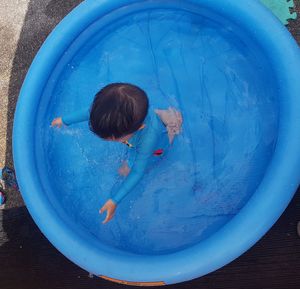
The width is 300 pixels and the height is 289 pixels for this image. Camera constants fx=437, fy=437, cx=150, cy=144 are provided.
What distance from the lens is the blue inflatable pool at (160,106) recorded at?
1896 mm

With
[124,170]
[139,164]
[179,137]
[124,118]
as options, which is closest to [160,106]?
[179,137]

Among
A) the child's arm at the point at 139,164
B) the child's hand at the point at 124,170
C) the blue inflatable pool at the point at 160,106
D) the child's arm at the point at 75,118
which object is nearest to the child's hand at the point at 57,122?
the child's arm at the point at 75,118

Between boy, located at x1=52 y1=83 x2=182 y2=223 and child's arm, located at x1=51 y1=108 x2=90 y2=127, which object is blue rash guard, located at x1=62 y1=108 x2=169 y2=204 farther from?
child's arm, located at x1=51 y1=108 x2=90 y2=127

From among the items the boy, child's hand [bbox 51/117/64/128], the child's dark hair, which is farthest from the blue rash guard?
child's hand [bbox 51/117/64/128]

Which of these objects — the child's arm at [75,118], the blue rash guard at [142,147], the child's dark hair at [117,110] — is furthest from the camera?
the child's arm at [75,118]

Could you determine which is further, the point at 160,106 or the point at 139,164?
the point at 160,106

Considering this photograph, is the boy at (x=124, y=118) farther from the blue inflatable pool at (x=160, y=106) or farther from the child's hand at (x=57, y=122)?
the child's hand at (x=57, y=122)

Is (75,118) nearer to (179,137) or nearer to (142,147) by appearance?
(142,147)

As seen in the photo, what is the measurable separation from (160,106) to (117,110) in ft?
2.44

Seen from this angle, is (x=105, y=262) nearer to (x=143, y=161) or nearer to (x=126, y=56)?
(x=143, y=161)

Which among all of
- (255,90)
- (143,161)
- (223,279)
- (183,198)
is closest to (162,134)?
(143,161)

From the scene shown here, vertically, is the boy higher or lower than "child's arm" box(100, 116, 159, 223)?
higher

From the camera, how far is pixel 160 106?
2.27m

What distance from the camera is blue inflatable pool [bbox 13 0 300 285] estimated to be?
1.90 meters
